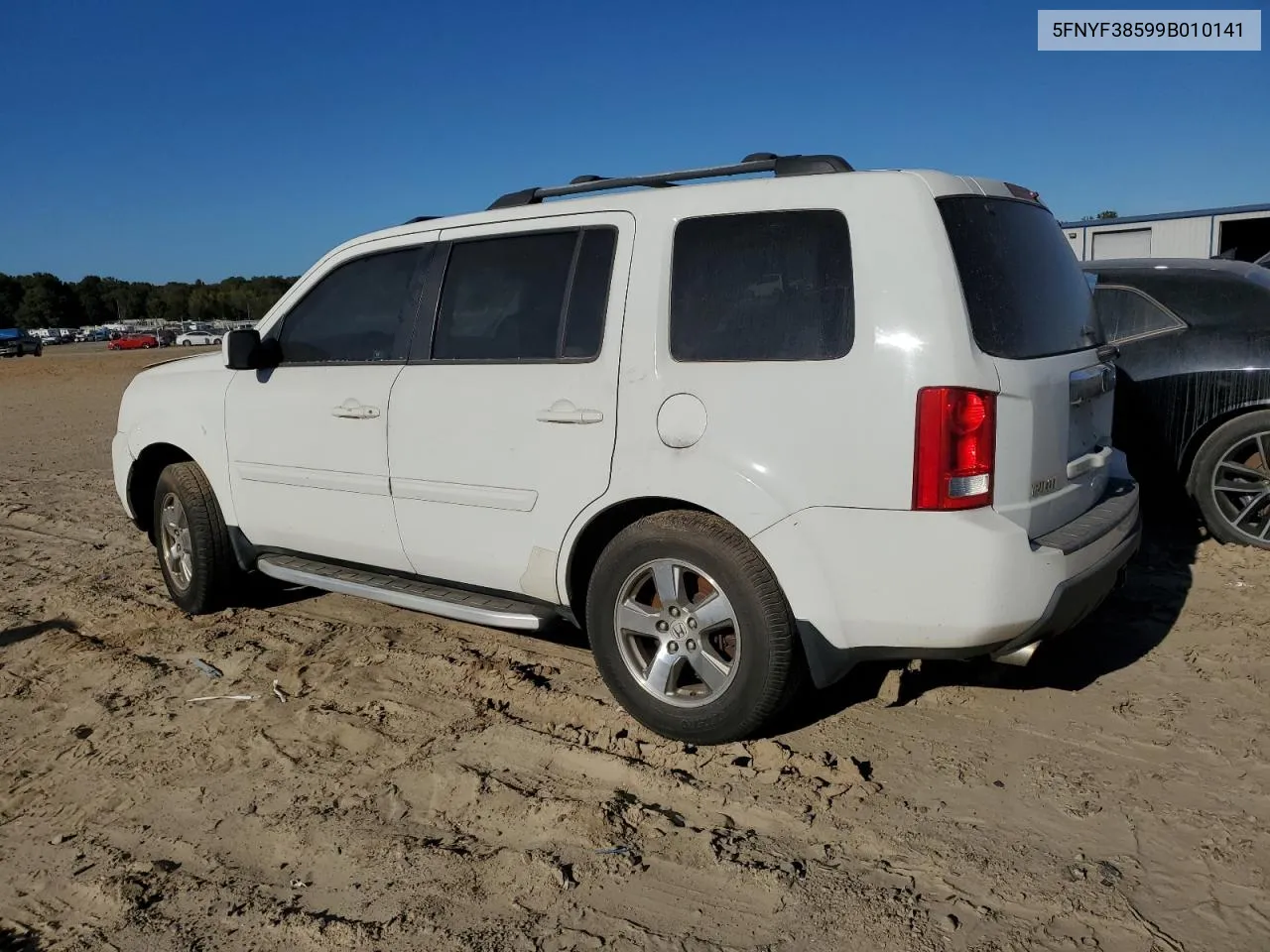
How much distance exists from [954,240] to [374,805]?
2.59 m

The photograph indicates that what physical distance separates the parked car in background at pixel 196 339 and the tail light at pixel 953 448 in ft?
226

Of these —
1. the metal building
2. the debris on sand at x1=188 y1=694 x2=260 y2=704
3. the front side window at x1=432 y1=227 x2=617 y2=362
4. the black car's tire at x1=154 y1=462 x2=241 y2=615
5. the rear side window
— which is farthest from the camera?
the metal building

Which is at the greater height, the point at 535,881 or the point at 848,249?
the point at 848,249

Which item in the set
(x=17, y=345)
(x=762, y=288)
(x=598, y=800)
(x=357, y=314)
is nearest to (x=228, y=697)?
(x=357, y=314)

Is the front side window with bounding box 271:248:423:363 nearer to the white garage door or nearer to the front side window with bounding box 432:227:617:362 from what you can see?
the front side window with bounding box 432:227:617:362

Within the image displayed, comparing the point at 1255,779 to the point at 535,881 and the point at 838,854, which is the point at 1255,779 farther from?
the point at 535,881

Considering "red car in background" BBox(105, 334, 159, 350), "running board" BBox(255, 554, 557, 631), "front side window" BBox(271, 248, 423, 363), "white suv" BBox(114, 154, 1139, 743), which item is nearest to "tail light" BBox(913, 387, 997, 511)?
"white suv" BBox(114, 154, 1139, 743)

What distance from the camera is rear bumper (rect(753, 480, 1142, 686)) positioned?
317 cm

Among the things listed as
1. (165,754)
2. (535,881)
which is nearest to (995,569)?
(535,881)

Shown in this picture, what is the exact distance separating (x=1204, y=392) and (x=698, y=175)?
346 cm

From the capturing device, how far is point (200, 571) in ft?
17.7

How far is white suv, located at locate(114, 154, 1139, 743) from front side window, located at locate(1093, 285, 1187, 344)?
2.25m

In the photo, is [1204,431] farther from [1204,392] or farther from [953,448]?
[953,448]

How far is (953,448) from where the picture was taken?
Result: 3152 mm
